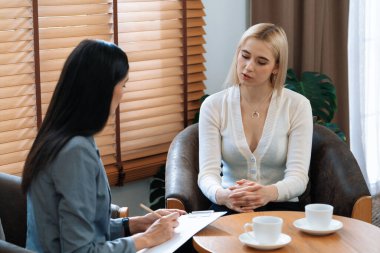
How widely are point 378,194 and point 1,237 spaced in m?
3.55

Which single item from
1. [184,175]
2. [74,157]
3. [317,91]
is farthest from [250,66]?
[74,157]

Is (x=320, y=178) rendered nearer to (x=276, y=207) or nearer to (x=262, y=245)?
(x=276, y=207)

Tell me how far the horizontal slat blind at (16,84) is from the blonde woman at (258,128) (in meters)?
0.83

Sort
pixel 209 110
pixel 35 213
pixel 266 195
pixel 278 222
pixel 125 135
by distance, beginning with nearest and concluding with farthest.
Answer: pixel 35 213 → pixel 278 222 → pixel 266 195 → pixel 209 110 → pixel 125 135

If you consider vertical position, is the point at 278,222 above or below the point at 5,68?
below

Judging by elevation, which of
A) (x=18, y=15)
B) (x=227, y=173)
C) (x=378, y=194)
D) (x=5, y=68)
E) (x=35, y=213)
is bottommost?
(x=378, y=194)

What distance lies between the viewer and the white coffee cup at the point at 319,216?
2.46 m

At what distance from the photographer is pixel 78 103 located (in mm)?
2037

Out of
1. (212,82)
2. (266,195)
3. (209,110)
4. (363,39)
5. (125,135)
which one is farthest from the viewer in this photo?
(363,39)

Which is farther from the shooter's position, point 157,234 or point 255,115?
point 255,115

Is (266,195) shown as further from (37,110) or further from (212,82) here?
(212,82)

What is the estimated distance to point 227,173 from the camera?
10.9 ft

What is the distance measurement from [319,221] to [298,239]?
0.10m

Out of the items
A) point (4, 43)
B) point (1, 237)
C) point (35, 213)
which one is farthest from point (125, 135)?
point (35, 213)
